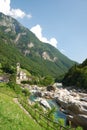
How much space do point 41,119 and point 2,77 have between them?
17081cm

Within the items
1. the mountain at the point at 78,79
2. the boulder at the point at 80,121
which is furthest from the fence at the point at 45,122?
the mountain at the point at 78,79

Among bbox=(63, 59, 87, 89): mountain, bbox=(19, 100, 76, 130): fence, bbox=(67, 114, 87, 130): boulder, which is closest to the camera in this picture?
bbox=(19, 100, 76, 130): fence

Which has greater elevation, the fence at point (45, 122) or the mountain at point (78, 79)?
the mountain at point (78, 79)

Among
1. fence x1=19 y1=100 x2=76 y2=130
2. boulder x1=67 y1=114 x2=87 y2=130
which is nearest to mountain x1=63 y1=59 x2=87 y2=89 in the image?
boulder x1=67 y1=114 x2=87 y2=130

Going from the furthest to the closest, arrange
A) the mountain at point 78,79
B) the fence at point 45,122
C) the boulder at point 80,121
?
the mountain at point 78,79 < the boulder at point 80,121 < the fence at point 45,122

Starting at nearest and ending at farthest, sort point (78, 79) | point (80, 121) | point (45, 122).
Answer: point (45, 122) < point (80, 121) < point (78, 79)

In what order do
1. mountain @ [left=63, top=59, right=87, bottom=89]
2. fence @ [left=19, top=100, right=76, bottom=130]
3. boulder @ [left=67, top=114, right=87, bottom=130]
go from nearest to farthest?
fence @ [left=19, top=100, right=76, bottom=130]
boulder @ [left=67, top=114, right=87, bottom=130]
mountain @ [left=63, top=59, right=87, bottom=89]

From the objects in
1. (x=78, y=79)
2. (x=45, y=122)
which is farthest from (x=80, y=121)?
(x=78, y=79)

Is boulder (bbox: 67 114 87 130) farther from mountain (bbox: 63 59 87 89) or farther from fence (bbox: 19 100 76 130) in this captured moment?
mountain (bbox: 63 59 87 89)

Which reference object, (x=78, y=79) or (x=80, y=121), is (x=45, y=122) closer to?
(x=80, y=121)

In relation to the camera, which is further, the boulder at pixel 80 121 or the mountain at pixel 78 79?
the mountain at pixel 78 79

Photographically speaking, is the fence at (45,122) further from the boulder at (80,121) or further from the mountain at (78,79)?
the mountain at (78,79)

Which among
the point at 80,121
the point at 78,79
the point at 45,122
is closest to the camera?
the point at 45,122

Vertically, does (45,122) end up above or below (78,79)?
below
